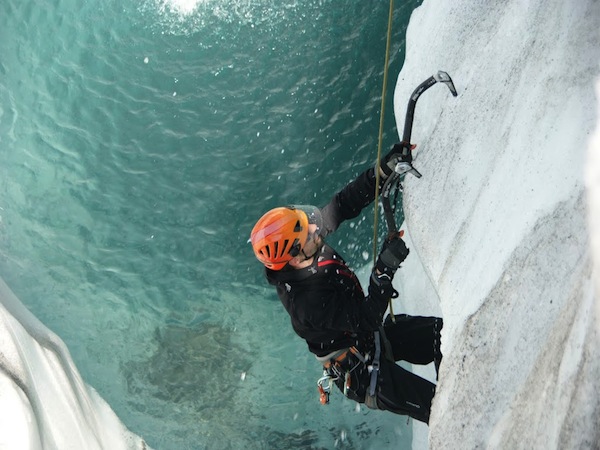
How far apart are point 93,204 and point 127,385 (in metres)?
2.19

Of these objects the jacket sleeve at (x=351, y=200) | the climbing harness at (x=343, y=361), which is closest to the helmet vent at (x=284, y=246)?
the jacket sleeve at (x=351, y=200)

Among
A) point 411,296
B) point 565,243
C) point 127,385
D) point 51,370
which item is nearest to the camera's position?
point 565,243

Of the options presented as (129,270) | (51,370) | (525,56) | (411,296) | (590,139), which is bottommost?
(590,139)

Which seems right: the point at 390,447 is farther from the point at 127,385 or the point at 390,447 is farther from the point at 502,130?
the point at 502,130

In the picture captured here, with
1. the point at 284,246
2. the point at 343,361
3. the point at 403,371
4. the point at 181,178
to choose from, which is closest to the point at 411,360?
the point at 403,371

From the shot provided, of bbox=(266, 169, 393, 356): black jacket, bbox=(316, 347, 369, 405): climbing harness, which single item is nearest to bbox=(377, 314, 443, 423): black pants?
bbox=(316, 347, 369, 405): climbing harness

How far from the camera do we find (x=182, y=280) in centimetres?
794

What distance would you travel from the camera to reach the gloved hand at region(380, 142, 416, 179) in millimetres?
3645

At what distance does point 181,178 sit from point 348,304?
4742 millimetres

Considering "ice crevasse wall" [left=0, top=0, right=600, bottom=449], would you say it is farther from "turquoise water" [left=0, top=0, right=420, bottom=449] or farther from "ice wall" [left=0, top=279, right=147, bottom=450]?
"turquoise water" [left=0, top=0, right=420, bottom=449]

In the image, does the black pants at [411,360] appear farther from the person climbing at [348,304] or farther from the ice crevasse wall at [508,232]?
the ice crevasse wall at [508,232]

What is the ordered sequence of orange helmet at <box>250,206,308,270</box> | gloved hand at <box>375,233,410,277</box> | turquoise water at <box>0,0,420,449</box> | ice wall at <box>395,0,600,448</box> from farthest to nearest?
turquoise water at <box>0,0,420,449</box>, orange helmet at <box>250,206,308,270</box>, gloved hand at <box>375,233,410,277</box>, ice wall at <box>395,0,600,448</box>

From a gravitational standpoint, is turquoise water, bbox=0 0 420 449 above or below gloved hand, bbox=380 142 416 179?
above

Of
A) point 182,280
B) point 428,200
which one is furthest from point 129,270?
point 428,200
